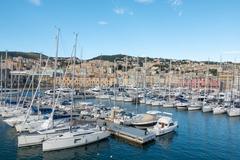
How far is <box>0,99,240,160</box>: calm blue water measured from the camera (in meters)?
26.8

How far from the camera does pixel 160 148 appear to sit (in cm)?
2959

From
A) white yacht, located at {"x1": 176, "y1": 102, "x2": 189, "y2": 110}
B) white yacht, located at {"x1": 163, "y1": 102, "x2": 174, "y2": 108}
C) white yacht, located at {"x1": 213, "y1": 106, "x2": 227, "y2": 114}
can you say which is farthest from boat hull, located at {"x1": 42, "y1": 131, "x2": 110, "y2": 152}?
white yacht, located at {"x1": 163, "y1": 102, "x2": 174, "y2": 108}

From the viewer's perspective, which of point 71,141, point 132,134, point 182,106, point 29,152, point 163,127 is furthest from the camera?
point 182,106

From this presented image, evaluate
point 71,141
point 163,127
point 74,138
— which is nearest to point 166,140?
point 163,127

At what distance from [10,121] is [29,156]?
1167 cm

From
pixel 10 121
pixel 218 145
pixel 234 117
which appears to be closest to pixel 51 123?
pixel 10 121

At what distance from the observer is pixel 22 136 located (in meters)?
28.2

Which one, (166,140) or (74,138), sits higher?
(74,138)

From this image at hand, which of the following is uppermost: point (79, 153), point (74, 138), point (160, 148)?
point (74, 138)

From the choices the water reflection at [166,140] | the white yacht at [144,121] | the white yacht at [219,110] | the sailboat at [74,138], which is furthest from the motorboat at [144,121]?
the white yacht at [219,110]

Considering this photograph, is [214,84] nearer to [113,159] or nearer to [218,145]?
[218,145]

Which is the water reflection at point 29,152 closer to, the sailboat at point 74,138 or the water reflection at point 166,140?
the sailboat at point 74,138

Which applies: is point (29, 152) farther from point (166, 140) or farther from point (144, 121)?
point (144, 121)

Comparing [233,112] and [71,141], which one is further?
[233,112]
